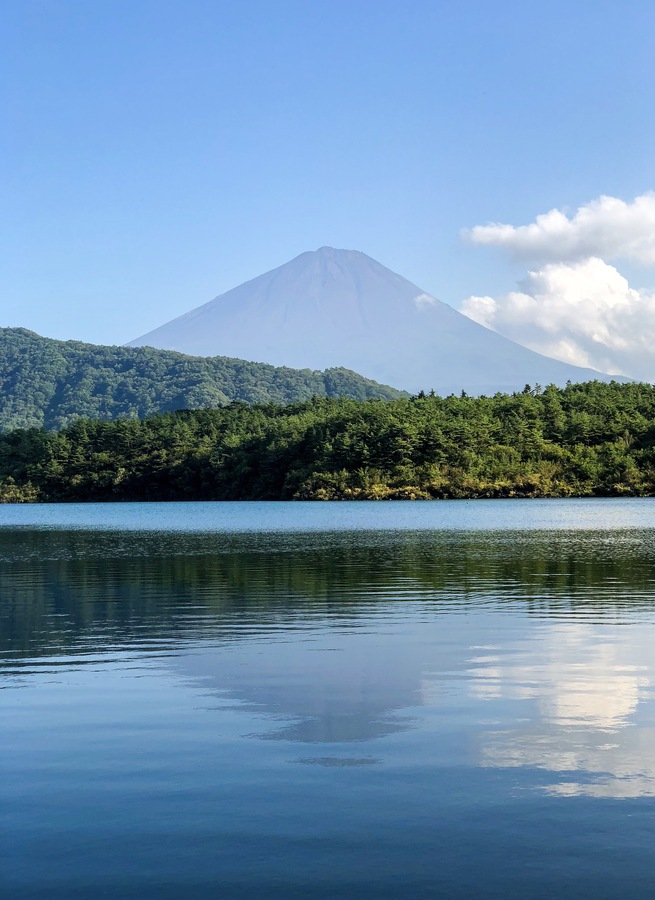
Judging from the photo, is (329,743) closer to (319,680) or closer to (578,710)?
(578,710)

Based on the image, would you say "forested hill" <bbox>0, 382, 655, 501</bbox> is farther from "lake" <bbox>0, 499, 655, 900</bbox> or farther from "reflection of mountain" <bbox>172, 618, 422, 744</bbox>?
"reflection of mountain" <bbox>172, 618, 422, 744</bbox>

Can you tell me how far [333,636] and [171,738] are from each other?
6780mm

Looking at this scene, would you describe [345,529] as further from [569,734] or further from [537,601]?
[569,734]

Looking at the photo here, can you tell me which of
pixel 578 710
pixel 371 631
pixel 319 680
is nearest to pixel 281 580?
pixel 371 631

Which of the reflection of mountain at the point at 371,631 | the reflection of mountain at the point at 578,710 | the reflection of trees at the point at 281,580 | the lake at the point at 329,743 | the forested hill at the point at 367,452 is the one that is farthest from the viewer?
the forested hill at the point at 367,452

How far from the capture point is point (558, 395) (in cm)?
12075

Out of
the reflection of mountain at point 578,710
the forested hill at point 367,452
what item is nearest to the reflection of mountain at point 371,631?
the reflection of mountain at point 578,710

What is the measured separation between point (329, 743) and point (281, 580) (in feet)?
54.1

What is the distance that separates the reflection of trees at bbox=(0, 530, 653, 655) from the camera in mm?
19016

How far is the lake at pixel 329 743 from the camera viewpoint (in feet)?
22.1

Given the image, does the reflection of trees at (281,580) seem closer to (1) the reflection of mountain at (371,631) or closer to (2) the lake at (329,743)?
(1) the reflection of mountain at (371,631)

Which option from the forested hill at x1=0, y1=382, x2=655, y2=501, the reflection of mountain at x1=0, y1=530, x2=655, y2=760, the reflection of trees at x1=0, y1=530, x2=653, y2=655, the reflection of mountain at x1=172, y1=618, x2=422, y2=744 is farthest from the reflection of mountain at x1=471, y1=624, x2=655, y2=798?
the forested hill at x1=0, y1=382, x2=655, y2=501

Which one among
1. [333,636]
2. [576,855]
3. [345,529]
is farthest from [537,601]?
[345,529]

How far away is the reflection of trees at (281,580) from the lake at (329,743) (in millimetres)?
176
